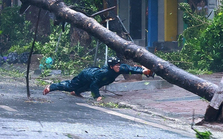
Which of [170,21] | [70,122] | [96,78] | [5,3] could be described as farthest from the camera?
[5,3]

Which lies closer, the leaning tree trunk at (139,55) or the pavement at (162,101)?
the leaning tree trunk at (139,55)

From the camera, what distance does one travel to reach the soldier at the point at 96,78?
7578mm

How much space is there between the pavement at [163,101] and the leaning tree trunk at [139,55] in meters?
0.53

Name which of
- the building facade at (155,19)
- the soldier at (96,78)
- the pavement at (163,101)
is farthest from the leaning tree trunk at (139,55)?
the building facade at (155,19)

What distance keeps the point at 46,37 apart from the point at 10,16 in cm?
184

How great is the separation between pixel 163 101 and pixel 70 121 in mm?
2858

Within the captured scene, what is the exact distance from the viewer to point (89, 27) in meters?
5.96

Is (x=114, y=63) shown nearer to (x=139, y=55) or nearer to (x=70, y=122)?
(x=139, y=55)

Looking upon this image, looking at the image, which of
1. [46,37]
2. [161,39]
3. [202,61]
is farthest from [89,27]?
[46,37]

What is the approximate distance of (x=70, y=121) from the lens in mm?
5383

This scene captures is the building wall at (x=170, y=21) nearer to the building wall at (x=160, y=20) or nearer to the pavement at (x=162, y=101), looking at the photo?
the building wall at (x=160, y=20)

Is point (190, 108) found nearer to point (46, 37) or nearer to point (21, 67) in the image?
point (21, 67)

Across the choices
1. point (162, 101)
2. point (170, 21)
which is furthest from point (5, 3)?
point (162, 101)

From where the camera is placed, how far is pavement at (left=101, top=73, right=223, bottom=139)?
6.07m
